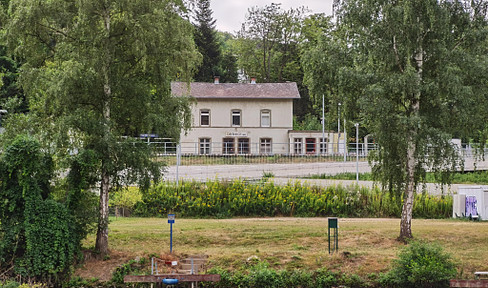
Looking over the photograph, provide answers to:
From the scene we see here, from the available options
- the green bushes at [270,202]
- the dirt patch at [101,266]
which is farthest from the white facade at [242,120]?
the dirt patch at [101,266]

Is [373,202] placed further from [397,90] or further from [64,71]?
[64,71]

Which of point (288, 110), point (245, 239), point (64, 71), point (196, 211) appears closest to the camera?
point (64, 71)

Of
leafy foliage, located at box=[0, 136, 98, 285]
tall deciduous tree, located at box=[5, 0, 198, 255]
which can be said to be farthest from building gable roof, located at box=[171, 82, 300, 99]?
leafy foliage, located at box=[0, 136, 98, 285]

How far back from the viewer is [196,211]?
79.5 feet

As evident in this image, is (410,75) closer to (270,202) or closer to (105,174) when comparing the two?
(105,174)

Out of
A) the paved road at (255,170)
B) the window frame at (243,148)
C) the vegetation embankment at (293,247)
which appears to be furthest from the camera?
the window frame at (243,148)

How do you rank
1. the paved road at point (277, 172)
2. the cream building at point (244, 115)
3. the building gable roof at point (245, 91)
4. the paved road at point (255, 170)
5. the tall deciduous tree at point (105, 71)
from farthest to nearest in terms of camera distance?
the cream building at point (244, 115), the building gable roof at point (245, 91), the paved road at point (255, 170), the paved road at point (277, 172), the tall deciduous tree at point (105, 71)

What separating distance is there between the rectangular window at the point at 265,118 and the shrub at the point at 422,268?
104 feet

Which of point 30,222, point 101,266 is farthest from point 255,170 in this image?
point 30,222

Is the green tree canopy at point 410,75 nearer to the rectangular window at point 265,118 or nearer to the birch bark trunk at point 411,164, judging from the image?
the birch bark trunk at point 411,164

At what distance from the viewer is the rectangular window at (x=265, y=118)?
45.8 metres

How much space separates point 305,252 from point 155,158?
208 inches

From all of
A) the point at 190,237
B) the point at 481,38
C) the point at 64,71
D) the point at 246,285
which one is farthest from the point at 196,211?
the point at 481,38

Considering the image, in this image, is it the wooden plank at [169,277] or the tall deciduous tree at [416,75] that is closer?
the wooden plank at [169,277]
